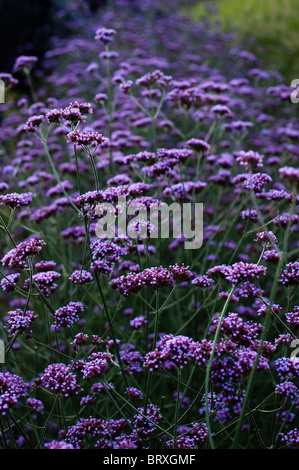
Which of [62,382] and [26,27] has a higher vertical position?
[26,27]

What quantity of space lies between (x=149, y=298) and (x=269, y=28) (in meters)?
8.65

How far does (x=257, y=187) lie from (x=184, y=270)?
0.59 m

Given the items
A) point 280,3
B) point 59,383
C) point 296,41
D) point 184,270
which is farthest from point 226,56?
point 59,383

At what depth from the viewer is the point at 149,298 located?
2.69 meters

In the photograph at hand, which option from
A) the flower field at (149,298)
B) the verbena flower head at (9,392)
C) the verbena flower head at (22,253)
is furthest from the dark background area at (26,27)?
the verbena flower head at (9,392)

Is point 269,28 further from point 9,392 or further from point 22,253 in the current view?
point 9,392

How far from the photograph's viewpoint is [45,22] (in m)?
8.76

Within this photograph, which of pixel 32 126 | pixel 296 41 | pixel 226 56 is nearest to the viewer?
pixel 32 126

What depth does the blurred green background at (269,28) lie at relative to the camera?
8.40 meters

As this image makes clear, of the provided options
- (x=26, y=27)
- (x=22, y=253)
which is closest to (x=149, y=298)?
(x=22, y=253)

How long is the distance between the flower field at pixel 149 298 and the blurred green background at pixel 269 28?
325 cm

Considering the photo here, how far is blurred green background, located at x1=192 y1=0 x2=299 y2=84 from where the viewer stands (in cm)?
840

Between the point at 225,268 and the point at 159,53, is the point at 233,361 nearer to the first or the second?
the point at 225,268

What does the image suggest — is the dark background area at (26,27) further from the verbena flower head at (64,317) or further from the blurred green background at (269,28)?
the verbena flower head at (64,317)
